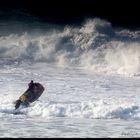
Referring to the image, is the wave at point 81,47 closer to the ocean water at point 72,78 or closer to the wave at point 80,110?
the ocean water at point 72,78

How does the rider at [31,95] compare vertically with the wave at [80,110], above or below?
above

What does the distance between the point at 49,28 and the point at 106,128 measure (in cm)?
2650

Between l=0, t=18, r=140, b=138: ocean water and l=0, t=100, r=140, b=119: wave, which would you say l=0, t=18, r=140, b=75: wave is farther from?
l=0, t=100, r=140, b=119: wave

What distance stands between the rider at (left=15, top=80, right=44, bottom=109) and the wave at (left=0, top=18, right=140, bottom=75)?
1074 centimetres

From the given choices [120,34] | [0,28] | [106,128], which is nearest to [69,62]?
[120,34]

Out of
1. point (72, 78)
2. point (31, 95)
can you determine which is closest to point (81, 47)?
point (72, 78)

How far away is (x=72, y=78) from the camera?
27250 millimetres

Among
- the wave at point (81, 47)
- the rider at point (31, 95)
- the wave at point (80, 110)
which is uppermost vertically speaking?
the wave at point (81, 47)

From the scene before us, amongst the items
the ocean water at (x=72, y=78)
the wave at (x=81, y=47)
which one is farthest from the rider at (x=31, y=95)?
the wave at (x=81, y=47)

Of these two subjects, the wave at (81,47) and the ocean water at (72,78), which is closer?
the ocean water at (72,78)

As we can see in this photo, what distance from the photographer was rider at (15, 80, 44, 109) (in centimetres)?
1885

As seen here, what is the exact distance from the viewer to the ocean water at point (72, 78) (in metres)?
15.7

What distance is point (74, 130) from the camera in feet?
49.1

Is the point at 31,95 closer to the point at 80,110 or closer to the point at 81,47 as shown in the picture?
the point at 80,110
